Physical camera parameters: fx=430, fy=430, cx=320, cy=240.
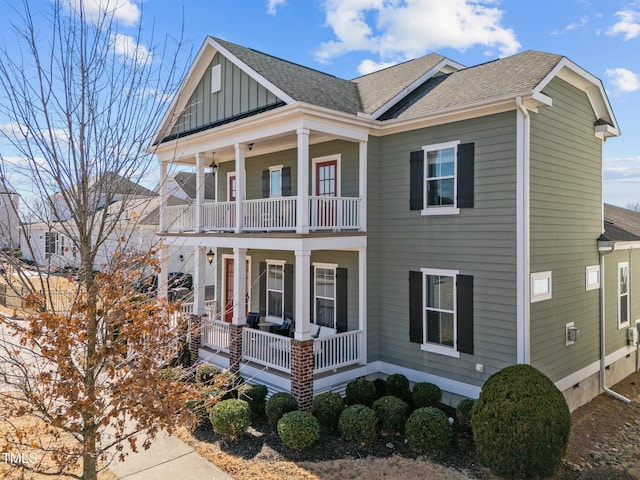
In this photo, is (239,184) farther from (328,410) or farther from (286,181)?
(328,410)

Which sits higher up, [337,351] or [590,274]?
[590,274]

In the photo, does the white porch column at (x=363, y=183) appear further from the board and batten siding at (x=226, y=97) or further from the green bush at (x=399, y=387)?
the green bush at (x=399, y=387)

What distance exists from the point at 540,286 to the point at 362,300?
13.2 feet

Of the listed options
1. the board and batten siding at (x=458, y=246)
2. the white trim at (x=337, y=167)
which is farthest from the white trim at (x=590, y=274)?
the white trim at (x=337, y=167)

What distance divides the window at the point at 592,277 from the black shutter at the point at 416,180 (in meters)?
4.70

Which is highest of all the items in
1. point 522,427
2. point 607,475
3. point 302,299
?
point 302,299

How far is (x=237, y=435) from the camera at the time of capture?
316 inches

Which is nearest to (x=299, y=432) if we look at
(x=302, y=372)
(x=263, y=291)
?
(x=302, y=372)

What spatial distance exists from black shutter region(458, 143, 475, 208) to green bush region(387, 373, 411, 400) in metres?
4.13

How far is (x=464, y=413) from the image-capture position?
8.44 meters

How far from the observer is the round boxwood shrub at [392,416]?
834cm

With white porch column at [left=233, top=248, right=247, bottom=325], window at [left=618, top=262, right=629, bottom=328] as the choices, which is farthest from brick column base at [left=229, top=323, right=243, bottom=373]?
window at [left=618, top=262, right=629, bottom=328]

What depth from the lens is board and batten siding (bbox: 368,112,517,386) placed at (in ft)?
28.9

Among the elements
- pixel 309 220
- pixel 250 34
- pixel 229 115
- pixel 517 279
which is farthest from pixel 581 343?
pixel 229 115
